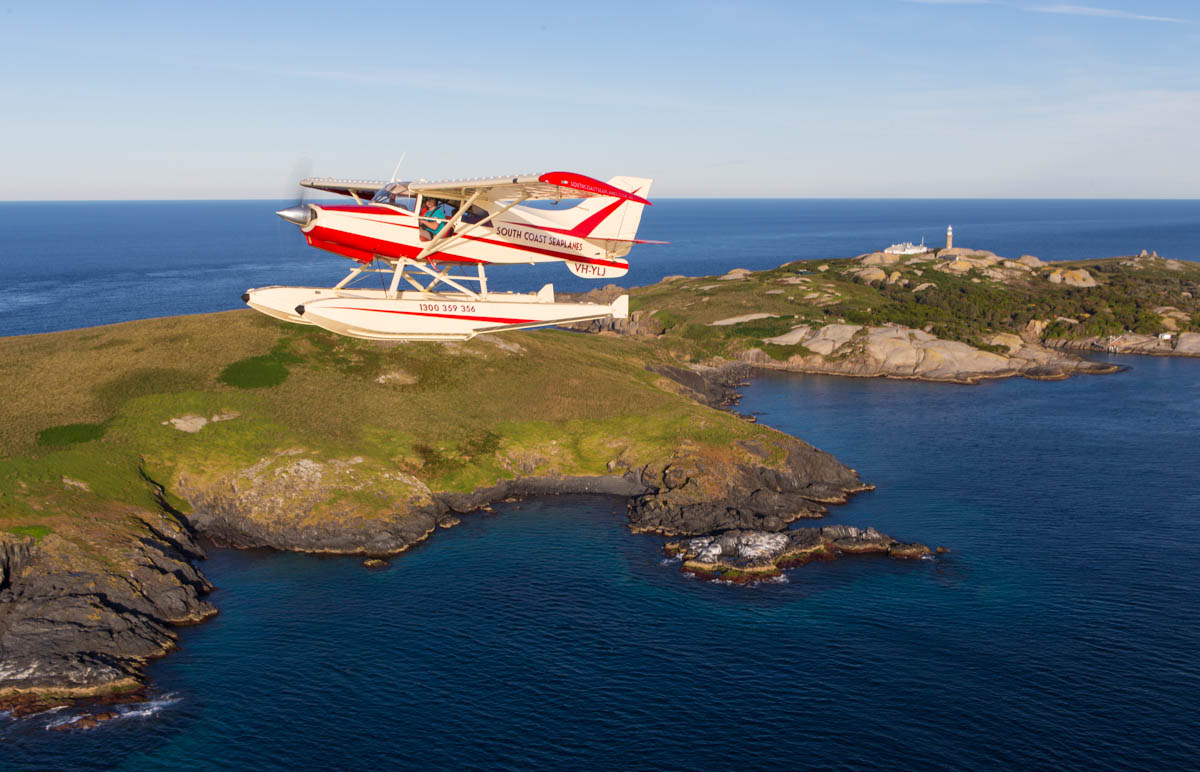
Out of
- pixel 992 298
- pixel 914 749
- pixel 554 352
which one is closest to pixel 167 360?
pixel 554 352

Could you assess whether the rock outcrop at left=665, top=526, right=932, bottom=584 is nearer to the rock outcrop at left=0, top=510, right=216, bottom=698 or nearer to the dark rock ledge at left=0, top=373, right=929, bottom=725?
the dark rock ledge at left=0, top=373, right=929, bottom=725

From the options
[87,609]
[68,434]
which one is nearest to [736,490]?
[87,609]

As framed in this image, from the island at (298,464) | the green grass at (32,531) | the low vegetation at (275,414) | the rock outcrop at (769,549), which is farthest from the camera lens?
the low vegetation at (275,414)

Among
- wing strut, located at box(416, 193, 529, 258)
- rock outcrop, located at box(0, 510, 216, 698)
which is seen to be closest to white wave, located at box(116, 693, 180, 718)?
rock outcrop, located at box(0, 510, 216, 698)

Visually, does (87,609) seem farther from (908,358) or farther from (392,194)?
(908,358)

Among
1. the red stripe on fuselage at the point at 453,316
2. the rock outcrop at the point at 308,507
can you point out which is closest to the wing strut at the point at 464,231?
the red stripe on fuselage at the point at 453,316

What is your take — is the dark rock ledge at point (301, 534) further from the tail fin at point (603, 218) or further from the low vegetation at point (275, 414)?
the tail fin at point (603, 218)
